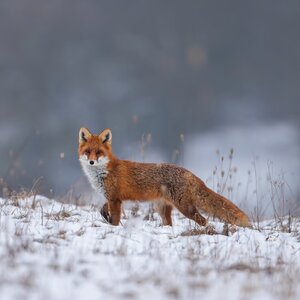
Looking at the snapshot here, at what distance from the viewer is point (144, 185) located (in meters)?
9.27

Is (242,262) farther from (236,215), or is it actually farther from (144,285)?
(236,215)

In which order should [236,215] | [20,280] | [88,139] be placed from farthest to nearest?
[88,139] < [236,215] < [20,280]

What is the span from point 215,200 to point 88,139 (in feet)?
8.50

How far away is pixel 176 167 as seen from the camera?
9.40 m

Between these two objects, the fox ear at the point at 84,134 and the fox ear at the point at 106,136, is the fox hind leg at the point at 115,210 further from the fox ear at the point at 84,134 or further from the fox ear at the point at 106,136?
the fox ear at the point at 84,134

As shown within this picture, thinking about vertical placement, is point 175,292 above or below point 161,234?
below

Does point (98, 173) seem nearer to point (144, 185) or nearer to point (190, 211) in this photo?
point (144, 185)

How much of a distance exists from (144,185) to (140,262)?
12.0 feet

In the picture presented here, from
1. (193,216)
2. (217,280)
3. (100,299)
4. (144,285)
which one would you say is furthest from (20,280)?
(193,216)

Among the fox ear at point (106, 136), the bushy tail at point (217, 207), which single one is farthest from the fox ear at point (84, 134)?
the bushy tail at point (217, 207)

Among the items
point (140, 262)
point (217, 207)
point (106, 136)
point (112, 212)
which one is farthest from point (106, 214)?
point (140, 262)

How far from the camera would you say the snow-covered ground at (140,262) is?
15.3 feet

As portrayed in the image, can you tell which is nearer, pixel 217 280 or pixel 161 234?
pixel 217 280

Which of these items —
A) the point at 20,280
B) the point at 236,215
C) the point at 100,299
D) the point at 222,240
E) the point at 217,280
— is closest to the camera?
the point at 100,299
